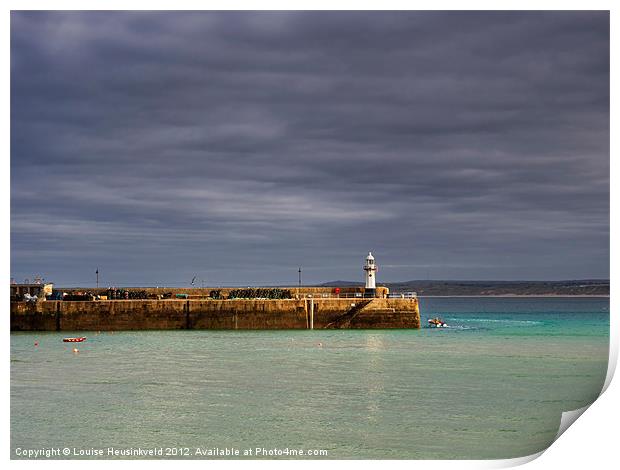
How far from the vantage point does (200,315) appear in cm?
5531

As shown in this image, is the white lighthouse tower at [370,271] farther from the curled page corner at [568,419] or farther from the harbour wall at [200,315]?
the curled page corner at [568,419]

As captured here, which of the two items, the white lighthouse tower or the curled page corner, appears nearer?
the curled page corner

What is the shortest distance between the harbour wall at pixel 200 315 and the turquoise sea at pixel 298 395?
18.1ft

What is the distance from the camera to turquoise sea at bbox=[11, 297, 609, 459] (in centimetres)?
2234

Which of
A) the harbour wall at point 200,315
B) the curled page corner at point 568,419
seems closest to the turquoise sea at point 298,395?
the curled page corner at point 568,419

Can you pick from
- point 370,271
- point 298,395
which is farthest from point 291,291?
point 298,395

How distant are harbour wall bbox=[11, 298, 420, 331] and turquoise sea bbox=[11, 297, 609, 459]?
5509mm

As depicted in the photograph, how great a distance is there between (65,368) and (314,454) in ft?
64.1

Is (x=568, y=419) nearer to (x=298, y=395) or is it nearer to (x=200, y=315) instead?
(x=298, y=395)

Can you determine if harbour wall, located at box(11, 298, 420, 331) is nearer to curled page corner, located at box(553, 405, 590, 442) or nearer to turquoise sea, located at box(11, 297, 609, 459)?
turquoise sea, located at box(11, 297, 609, 459)

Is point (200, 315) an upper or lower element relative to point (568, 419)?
upper

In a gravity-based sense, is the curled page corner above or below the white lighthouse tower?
below

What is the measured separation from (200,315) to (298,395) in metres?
27.3

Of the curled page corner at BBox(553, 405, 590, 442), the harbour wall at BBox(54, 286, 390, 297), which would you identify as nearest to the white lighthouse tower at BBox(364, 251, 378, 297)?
the harbour wall at BBox(54, 286, 390, 297)
